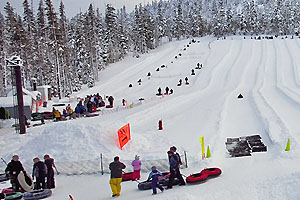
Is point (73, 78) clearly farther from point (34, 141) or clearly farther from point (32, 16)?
point (34, 141)

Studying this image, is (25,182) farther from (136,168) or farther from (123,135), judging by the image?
(123,135)

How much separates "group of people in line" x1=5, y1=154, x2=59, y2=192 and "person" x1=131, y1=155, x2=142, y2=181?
2.95 metres

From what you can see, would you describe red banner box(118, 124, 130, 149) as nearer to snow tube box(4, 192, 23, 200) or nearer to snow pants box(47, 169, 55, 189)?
snow pants box(47, 169, 55, 189)

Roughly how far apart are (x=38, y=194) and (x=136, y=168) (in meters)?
3.44

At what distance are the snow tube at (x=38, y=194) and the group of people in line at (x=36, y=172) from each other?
1.52 feet

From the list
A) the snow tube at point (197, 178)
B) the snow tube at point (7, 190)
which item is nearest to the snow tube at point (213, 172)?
the snow tube at point (197, 178)

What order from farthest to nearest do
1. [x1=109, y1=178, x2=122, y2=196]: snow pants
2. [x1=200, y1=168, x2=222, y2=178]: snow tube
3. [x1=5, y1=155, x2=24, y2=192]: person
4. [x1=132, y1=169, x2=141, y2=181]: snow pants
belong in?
[x1=132, y1=169, x2=141, y2=181]: snow pants < [x1=200, y1=168, x2=222, y2=178]: snow tube < [x1=5, y1=155, x2=24, y2=192]: person < [x1=109, y1=178, x2=122, y2=196]: snow pants

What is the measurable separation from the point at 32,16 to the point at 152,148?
47.1 metres

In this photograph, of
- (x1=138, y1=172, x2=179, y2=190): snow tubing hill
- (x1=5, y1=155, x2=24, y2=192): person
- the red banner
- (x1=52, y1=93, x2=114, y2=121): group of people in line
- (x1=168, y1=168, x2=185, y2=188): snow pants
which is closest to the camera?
(x1=168, y1=168, x2=185, y2=188): snow pants

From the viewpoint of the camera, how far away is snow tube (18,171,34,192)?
36.0 feet

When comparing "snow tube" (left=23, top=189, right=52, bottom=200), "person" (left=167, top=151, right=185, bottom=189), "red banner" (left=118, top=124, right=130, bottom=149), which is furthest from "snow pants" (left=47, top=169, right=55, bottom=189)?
"person" (left=167, top=151, right=185, bottom=189)

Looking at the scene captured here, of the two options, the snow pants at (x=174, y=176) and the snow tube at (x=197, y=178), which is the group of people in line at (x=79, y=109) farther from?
the snow tube at (x=197, y=178)

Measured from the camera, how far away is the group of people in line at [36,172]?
10.9 m

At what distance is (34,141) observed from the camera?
1605 cm
